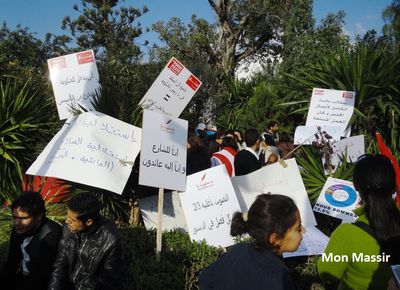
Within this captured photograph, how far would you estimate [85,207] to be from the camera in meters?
3.16

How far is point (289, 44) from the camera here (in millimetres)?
16812

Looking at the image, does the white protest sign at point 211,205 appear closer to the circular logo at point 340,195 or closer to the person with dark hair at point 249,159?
the circular logo at point 340,195

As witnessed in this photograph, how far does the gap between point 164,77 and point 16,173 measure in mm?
2086

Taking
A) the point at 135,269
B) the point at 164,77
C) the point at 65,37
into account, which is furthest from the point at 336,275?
the point at 65,37

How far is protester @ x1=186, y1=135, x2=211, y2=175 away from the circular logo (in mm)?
1637

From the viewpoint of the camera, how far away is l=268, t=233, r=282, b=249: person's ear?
6.79 feet

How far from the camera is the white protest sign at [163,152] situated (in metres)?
4.20

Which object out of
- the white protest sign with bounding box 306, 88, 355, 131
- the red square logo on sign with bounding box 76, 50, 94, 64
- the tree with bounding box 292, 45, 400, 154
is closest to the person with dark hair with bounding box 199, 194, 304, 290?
the red square logo on sign with bounding box 76, 50, 94, 64

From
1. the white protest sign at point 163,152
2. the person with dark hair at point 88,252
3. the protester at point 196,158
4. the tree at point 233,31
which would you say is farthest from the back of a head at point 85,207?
the tree at point 233,31

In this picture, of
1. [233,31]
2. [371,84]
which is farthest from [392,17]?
[371,84]

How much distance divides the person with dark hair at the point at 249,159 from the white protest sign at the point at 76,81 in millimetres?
1964

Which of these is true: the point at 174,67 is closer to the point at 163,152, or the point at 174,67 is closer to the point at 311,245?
the point at 163,152

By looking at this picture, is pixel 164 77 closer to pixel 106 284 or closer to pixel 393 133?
pixel 106 284

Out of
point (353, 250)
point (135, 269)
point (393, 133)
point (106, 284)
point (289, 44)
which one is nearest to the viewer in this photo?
point (353, 250)
